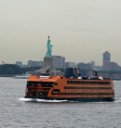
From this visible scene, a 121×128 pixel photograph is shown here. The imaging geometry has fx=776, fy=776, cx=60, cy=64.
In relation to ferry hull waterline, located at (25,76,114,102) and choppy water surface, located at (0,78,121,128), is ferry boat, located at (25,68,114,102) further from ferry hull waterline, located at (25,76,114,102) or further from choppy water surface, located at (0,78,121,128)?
choppy water surface, located at (0,78,121,128)

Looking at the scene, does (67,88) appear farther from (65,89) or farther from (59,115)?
(59,115)

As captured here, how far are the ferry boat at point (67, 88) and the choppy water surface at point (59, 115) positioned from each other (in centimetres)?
125

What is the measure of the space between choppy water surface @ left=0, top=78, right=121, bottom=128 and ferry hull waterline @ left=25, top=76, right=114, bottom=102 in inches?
48.3

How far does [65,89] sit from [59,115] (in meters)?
21.4

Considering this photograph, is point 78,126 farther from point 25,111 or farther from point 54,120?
point 25,111

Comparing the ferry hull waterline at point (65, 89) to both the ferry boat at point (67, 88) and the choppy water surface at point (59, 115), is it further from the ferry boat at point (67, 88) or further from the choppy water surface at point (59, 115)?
the choppy water surface at point (59, 115)

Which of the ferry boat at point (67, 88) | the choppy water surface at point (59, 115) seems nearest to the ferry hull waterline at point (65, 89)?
the ferry boat at point (67, 88)

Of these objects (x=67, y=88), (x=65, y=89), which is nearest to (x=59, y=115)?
(x=65, y=89)

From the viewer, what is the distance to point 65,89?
333ft

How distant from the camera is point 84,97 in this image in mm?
105625

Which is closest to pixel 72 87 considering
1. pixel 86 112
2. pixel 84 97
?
pixel 84 97

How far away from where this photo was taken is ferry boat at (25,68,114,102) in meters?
100

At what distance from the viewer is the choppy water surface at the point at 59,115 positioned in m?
70.2

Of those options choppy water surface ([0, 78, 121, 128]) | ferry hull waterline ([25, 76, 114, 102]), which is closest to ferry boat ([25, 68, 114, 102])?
ferry hull waterline ([25, 76, 114, 102])
